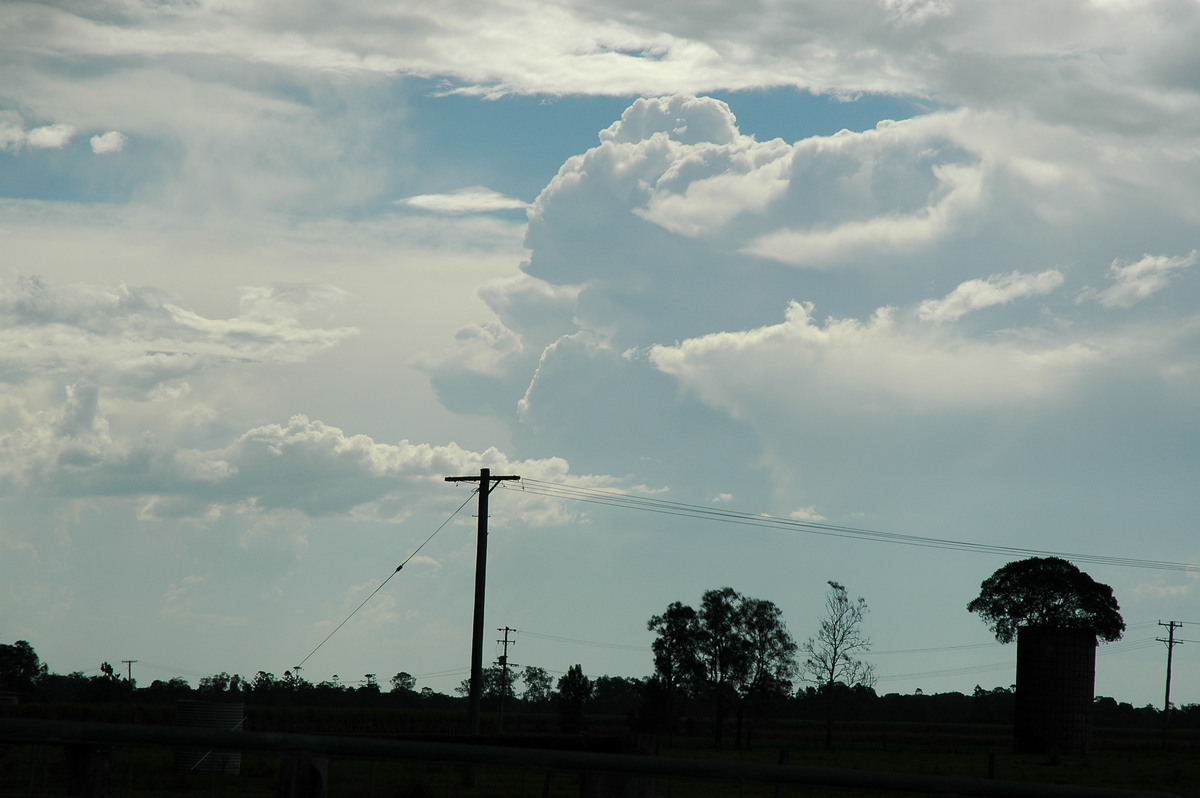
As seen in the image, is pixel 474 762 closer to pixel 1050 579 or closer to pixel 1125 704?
pixel 1050 579

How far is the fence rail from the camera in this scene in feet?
15.0

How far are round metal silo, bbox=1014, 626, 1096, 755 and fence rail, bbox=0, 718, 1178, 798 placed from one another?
61487 millimetres

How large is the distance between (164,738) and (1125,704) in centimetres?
19467

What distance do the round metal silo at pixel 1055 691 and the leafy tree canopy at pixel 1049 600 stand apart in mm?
1588

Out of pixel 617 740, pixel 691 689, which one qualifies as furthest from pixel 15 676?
pixel 617 740

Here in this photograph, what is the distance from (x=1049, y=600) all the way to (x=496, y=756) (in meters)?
68.6

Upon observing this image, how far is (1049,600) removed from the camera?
6694 cm

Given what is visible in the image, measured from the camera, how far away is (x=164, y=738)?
461 centimetres

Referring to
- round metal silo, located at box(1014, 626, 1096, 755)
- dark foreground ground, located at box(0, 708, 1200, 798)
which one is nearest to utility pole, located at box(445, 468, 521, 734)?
dark foreground ground, located at box(0, 708, 1200, 798)

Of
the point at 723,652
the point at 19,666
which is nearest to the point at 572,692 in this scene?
the point at 723,652

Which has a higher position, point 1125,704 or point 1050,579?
point 1050,579

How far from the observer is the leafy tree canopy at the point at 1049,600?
65625 mm

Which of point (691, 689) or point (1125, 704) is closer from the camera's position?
point (691, 689)

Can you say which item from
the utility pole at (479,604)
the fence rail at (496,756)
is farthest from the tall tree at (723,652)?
the fence rail at (496,756)
